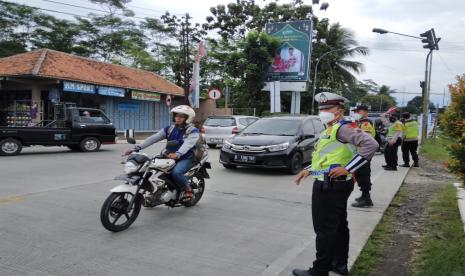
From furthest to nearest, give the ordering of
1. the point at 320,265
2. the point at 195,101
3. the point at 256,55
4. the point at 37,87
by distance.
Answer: the point at 256,55, the point at 195,101, the point at 37,87, the point at 320,265

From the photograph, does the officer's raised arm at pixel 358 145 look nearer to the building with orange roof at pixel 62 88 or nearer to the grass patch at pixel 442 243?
the grass patch at pixel 442 243

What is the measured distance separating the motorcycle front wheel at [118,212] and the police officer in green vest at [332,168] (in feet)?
8.19

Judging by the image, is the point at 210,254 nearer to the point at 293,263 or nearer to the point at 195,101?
the point at 293,263

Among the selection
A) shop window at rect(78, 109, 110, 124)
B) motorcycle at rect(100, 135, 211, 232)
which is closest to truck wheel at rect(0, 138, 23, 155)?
shop window at rect(78, 109, 110, 124)

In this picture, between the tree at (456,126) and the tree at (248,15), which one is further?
the tree at (248,15)

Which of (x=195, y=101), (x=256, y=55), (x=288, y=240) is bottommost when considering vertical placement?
(x=288, y=240)

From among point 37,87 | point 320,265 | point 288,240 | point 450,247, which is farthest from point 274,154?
point 37,87

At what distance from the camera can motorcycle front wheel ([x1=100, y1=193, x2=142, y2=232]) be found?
5051 millimetres

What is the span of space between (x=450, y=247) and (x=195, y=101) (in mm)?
23777

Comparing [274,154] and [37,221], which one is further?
[274,154]

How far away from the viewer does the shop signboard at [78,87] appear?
2198cm

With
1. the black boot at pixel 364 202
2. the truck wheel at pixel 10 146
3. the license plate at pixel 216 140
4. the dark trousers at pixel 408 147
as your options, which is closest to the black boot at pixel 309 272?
the black boot at pixel 364 202

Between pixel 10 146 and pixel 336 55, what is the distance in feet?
97.8

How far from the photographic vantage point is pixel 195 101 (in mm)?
27688
